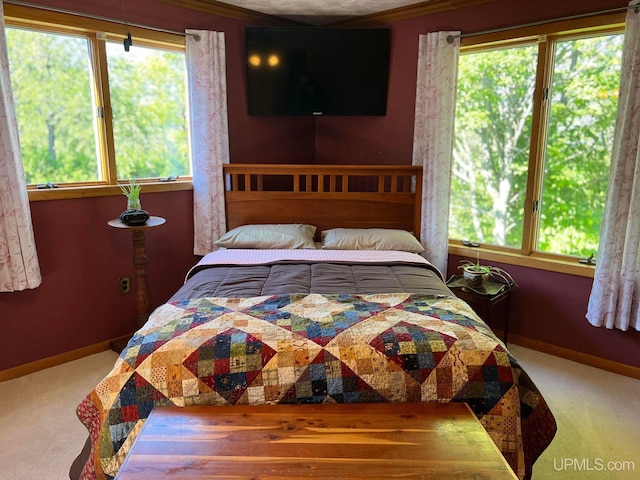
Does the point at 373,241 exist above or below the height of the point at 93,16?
below

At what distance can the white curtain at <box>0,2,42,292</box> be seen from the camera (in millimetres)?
2447

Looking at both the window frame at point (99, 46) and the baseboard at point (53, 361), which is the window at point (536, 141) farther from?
the baseboard at point (53, 361)

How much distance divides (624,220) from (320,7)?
2510mm

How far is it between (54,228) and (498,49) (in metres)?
3.16

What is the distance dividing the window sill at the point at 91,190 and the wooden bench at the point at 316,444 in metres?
1.90

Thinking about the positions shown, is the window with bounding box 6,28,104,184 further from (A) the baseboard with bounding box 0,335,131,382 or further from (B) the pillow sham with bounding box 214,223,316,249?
(A) the baseboard with bounding box 0,335,131,382

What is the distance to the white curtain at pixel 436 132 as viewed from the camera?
3205 millimetres

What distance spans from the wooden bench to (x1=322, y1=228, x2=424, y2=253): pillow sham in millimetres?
1624

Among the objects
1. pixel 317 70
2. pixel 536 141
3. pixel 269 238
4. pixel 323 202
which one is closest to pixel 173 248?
pixel 269 238

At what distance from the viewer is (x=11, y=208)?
2.53 metres

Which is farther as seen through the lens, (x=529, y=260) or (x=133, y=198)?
(x=529, y=260)

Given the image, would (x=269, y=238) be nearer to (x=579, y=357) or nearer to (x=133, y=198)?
(x=133, y=198)

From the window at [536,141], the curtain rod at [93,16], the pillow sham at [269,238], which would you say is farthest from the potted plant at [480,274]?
the curtain rod at [93,16]

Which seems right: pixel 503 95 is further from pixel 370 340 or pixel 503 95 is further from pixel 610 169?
pixel 370 340
